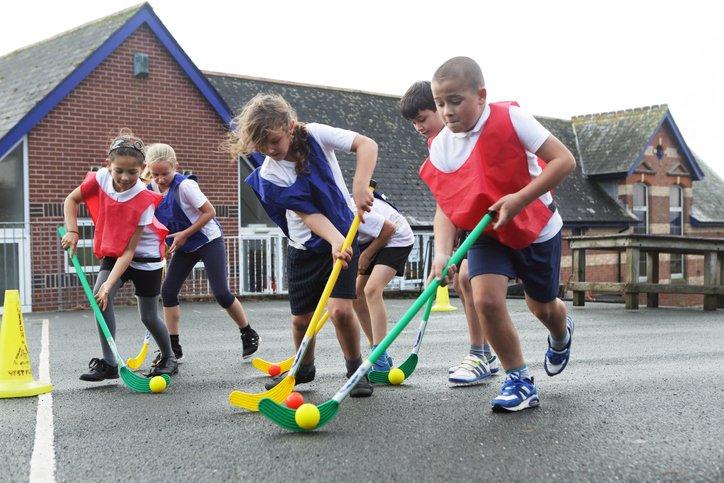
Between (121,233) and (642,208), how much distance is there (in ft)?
88.4

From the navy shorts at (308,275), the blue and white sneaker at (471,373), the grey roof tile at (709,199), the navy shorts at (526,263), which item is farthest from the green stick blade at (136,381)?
the grey roof tile at (709,199)

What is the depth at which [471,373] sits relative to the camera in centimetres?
552

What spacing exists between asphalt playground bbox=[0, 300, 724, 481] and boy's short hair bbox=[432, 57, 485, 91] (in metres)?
1.68

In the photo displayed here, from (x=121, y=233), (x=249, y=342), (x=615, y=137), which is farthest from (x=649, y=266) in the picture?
(x=615, y=137)

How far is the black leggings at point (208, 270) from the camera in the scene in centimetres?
695

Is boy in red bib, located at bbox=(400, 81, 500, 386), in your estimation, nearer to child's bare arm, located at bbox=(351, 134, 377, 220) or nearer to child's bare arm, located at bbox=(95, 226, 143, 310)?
child's bare arm, located at bbox=(351, 134, 377, 220)

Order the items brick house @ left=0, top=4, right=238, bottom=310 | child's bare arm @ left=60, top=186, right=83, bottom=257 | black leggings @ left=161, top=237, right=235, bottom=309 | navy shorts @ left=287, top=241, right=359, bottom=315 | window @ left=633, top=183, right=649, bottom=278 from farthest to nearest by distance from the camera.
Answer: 1. window @ left=633, top=183, right=649, bottom=278
2. brick house @ left=0, top=4, right=238, bottom=310
3. black leggings @ left=161, top=237, right=235, bottom=309
4. child's bare arm @ left=60, top=186, right=83, bottom=257
5. navy shorts @ left=287, top=241, right=359, bottom=315

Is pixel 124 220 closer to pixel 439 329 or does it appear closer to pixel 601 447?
pixel 601 447

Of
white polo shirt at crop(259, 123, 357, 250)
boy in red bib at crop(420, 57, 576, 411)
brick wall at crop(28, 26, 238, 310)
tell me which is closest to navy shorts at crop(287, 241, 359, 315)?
white polo shirt at crop(259, 123, 357, 250)

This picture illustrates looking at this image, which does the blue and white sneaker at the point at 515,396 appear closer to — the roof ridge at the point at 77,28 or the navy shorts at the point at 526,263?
the navy shorts at the point at 526,263

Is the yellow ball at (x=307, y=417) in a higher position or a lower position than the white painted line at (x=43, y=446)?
higher

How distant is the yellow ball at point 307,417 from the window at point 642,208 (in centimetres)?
2751

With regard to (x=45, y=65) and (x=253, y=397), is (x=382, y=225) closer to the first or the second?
(x=253, y=397)

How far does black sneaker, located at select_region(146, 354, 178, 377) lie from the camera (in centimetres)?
621
